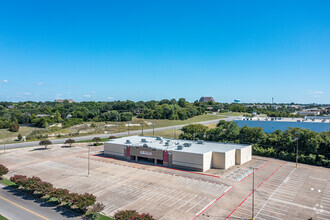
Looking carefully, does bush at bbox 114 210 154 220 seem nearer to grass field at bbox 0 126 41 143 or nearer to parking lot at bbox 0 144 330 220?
parking lot at bbox 0 144 330 220

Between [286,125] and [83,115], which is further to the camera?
[83,115]

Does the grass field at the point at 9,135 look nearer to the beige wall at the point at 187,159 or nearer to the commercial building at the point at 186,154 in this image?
the commercial building at the point at 186,154

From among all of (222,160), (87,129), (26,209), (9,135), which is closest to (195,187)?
(222,160)

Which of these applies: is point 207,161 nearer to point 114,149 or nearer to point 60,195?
point 114,149

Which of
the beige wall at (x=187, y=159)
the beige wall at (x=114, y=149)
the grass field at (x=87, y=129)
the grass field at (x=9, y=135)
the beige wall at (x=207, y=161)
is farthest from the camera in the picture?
the grass field at (x=87, y=129)

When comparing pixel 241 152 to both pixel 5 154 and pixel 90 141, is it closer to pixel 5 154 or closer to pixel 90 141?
pixel 90 141

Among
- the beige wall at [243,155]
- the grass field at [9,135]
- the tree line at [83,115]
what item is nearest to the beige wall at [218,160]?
the beige wall at [243,155]

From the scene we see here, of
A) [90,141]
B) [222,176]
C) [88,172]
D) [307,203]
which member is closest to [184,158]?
[222,176]

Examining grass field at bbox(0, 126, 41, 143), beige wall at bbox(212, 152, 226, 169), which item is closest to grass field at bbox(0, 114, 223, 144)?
grass field at bbox(0, 126, 41, 143)
